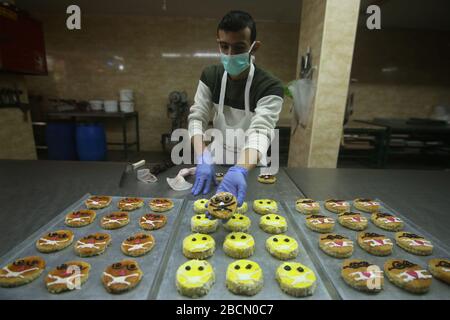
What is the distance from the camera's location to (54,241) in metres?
0.98

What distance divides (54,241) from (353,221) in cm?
127

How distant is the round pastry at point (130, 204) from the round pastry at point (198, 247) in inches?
15.7

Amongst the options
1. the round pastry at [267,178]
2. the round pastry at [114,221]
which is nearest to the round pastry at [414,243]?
the round pastry at [267,178]

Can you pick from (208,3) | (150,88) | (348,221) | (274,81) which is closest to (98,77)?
(150,88)

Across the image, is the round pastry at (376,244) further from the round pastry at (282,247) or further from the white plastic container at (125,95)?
the white plastic container at (125,95)

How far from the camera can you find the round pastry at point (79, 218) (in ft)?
3.70

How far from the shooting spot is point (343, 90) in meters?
2.86

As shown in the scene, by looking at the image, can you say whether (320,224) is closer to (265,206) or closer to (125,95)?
(265,206)

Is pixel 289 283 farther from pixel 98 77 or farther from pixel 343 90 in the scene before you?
Answer: pixel 98 77

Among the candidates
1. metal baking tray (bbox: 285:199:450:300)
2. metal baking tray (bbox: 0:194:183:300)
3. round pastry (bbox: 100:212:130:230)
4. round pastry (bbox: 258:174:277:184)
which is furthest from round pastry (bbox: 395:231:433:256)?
round pastry (bbox: 100:212:130:230)

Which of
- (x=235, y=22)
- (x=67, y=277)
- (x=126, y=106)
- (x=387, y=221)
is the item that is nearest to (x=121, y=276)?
(x=67, y=277)

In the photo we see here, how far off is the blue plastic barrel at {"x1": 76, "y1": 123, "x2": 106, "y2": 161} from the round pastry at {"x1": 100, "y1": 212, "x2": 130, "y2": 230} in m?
4.32

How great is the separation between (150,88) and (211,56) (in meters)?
1.56

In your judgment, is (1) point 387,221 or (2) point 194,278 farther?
(1) point 387,221
